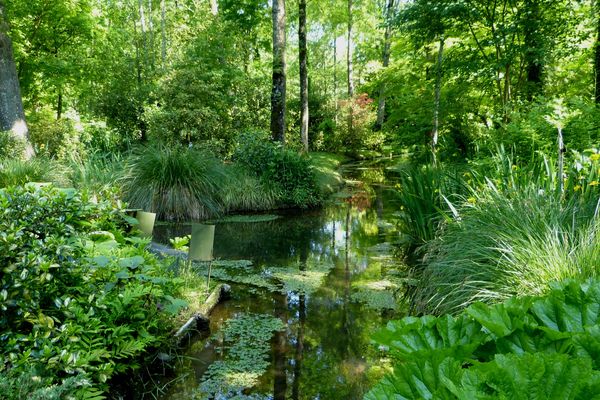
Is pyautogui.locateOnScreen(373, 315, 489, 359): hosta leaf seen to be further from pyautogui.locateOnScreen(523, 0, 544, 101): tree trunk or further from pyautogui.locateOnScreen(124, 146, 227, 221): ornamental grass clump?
pyautogui.locateOnScreen(124, 146, 227, 221): ornamental grass clump

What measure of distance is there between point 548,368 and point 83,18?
14.3 meters

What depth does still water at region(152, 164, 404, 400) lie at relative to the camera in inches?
123

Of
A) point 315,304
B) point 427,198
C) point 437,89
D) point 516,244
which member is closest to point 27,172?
point 315,304

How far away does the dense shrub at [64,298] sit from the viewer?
216 cm

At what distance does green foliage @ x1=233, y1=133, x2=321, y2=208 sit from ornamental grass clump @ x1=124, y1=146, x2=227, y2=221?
1302 mm

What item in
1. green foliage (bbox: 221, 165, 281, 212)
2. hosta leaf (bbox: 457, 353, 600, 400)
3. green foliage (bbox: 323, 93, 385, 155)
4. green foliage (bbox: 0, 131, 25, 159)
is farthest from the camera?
green foliage (bbox: 323, 93, 385, 155)

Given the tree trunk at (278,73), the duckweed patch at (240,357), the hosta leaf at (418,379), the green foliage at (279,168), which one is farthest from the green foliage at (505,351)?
the tree trunk at (278,73)

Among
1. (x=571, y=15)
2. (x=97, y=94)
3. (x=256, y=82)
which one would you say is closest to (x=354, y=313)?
(x=571, y=15)

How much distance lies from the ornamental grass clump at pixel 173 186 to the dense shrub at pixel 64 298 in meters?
5.23

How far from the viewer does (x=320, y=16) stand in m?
25.2

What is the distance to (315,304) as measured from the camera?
178 inches

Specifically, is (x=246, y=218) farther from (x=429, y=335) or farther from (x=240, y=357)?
(x=429, y=335)

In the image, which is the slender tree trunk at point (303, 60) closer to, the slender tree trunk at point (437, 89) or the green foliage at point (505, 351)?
the slender tree trunk at point (437, 89)

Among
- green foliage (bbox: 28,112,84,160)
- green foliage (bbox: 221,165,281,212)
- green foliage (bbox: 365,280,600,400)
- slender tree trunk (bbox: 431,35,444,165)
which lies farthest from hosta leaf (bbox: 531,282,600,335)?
green foliage (bbox: 28,112,84,160)
